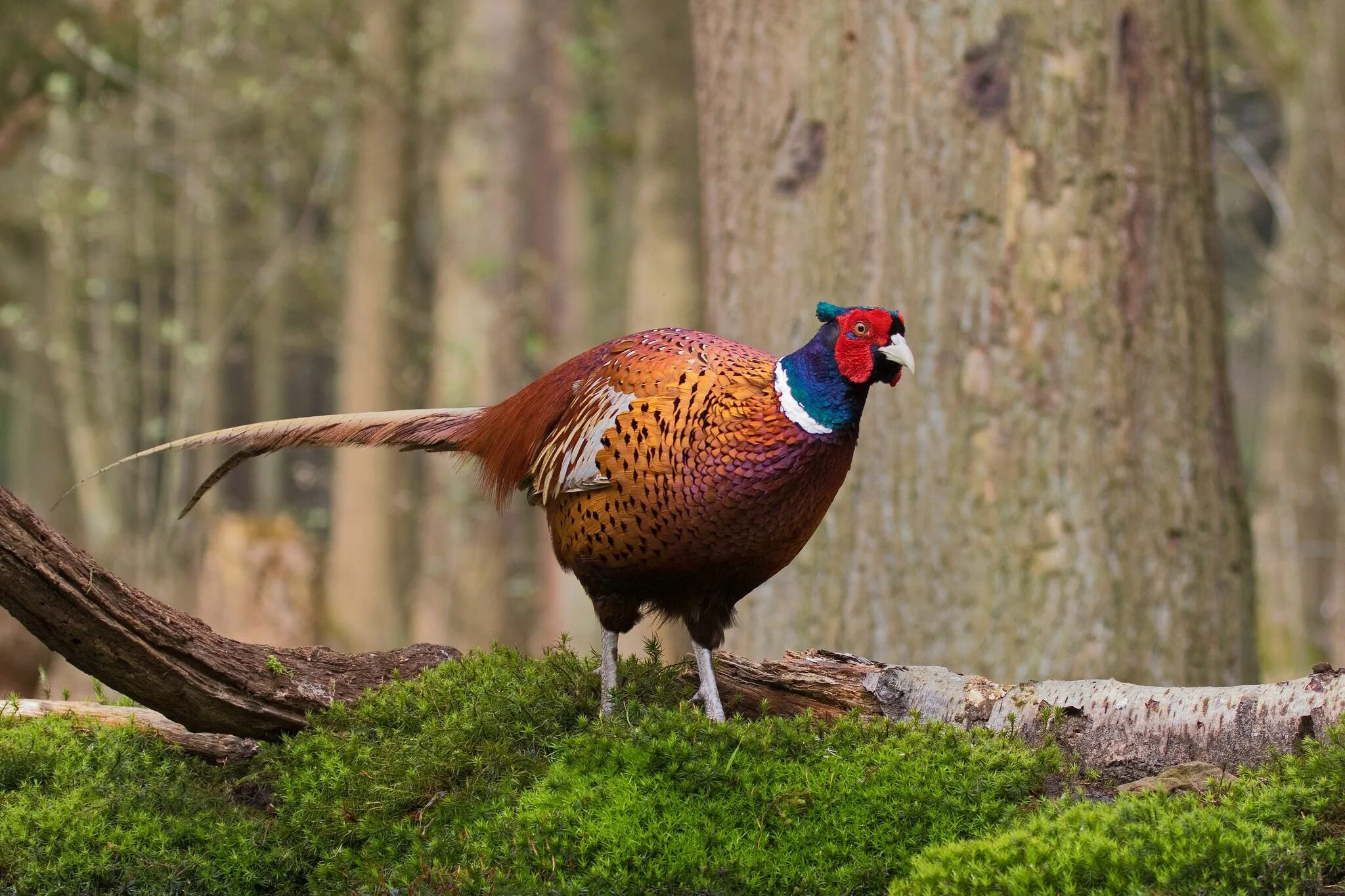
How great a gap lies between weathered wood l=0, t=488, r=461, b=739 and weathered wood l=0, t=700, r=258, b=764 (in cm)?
11

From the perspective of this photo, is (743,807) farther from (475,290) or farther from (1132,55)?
(475,290)

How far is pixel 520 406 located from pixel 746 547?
1075 millimetres

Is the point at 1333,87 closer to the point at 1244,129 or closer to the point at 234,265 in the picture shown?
the point at 1244,129

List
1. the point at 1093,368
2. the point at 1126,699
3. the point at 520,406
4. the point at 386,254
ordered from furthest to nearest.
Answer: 1. the point at 386,254
2. the point at 1093,368
3. the point at 520,406
4. the point at 1126,699

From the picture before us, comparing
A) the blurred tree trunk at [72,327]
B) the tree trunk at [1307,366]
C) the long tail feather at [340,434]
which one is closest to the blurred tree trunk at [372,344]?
the blurred tree trunk at [72,327]

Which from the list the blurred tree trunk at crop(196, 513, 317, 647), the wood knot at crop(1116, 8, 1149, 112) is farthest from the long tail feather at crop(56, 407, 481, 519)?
the blurred tree trunk at crop(196, 513, 317, 647)

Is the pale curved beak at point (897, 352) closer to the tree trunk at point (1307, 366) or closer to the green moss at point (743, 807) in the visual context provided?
the green moss at point (743, 807)

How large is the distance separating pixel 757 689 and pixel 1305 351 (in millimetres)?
12832

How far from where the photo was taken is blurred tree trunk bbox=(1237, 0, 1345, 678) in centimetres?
1368

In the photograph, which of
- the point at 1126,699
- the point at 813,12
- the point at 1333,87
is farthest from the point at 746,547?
the point at 1333,87

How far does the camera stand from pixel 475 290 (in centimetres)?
1217

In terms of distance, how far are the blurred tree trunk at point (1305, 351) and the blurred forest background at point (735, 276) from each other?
2.2 inches

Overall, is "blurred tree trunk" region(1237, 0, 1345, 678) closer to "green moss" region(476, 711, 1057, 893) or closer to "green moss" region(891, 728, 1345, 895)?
"green moss" region(891, 728, 1345, 895)

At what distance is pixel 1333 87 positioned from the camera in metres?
13.9
